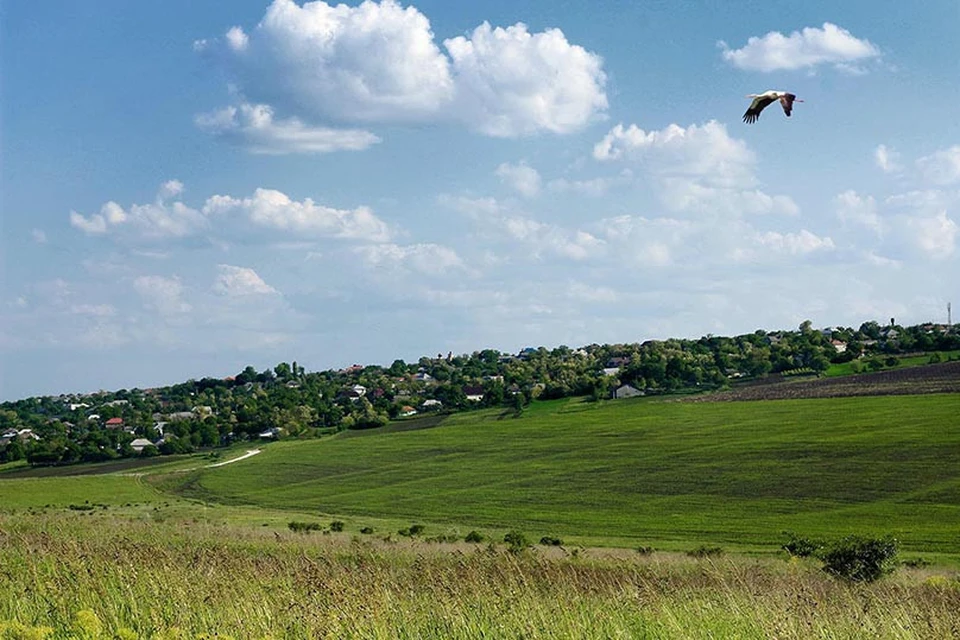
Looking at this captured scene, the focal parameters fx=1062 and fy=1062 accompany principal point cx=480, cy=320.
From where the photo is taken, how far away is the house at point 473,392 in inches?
6268

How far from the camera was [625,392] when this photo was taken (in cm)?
13900

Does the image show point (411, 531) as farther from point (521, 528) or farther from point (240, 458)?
point (240, 458)

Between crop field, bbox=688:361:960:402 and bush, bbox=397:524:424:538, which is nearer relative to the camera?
bush, bbox=397:524:424:538

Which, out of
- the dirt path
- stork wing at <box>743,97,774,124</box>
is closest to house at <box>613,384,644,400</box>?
the dirt path

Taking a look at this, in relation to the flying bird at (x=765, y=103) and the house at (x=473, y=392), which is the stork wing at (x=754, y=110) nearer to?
the flying bird at (x=765, y=103)

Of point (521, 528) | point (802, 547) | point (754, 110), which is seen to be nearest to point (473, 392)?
point (521, 528)

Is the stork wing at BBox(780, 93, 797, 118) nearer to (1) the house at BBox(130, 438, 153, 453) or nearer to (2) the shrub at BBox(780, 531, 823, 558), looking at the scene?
(2) the shrub at BBox(780, 531, 823, 558)

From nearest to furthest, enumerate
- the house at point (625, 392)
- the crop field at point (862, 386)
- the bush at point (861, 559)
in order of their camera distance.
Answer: the bush at point (861, 559)
the crop field at point (862, 386)
the house at point (625, 392)

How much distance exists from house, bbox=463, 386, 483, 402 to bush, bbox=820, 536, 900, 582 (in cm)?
12427

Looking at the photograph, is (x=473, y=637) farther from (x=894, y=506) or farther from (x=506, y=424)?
(x=506, y=424)

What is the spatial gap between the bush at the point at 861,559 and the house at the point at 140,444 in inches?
4292

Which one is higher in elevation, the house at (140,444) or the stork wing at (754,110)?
the stork wing at (754,110)

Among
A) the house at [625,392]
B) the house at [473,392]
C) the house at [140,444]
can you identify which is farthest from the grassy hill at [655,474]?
the house at [473,392]

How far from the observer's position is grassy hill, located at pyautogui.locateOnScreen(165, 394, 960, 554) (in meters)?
54.3
